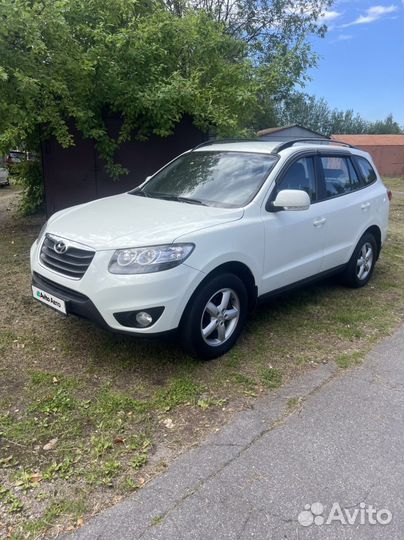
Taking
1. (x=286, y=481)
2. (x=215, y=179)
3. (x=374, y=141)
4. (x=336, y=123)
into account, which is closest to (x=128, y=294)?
(x=286, y=481)

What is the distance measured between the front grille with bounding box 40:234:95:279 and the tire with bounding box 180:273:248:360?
83 cm

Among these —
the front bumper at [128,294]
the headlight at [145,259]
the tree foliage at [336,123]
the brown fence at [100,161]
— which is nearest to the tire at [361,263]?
the front bumper at [128,294]

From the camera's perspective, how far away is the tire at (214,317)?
342cm

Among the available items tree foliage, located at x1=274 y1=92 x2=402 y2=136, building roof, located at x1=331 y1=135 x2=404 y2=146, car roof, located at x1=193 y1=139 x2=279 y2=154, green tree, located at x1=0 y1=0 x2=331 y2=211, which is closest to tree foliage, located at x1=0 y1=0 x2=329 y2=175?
green tree, located at x1=0 y1=0 x2=331 y2=211

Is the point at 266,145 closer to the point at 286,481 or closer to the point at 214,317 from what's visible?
the point at 214,317

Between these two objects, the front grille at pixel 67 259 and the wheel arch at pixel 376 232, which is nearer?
the front grille at pixel 67 259

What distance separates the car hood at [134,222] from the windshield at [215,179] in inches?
7.7

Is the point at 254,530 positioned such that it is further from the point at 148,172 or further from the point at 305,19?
the point at 305,19

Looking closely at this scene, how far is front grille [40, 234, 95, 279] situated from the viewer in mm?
3365

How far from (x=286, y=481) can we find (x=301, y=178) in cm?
295

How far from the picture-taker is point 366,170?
225 inches

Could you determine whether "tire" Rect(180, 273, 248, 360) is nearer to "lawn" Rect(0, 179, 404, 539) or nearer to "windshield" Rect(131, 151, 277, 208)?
"lawn" Rect(0, 179, 404, 539)

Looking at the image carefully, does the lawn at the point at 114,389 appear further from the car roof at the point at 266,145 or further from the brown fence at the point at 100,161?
the brown fence at the point at 100,161

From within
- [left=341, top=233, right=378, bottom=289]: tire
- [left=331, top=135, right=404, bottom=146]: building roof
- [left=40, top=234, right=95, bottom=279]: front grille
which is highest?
[left=331, top=135, right=404, bottom=146]: building roof
